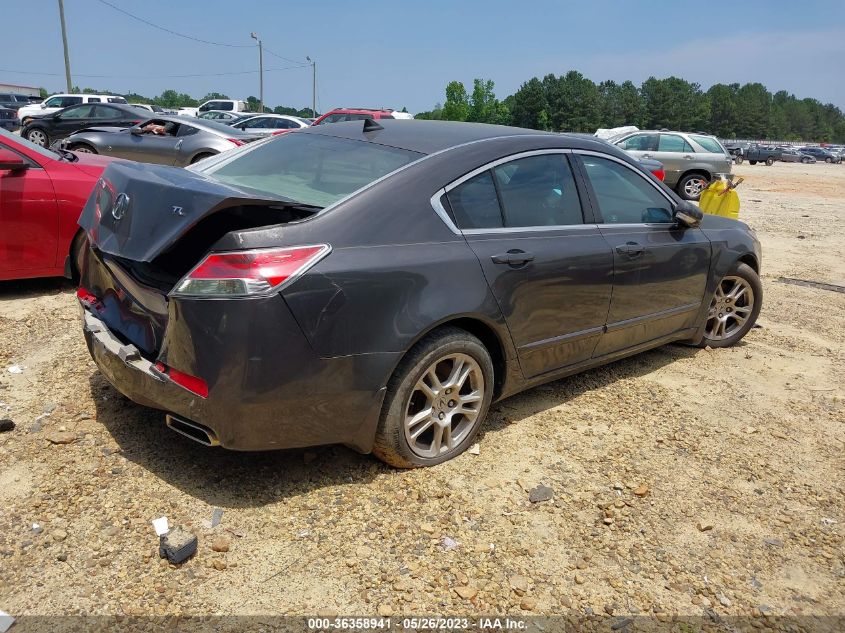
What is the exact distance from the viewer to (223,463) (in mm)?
3252

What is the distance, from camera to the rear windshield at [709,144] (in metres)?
17.0

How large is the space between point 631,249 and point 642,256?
12 cm

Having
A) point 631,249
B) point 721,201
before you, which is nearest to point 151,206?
point 631,249

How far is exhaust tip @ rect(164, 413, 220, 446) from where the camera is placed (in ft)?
9.11

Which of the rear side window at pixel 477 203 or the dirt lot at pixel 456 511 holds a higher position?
the rear side window at pixel 477 203

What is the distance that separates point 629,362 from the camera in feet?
16.5

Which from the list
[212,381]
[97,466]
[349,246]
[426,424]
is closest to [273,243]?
[349,246]

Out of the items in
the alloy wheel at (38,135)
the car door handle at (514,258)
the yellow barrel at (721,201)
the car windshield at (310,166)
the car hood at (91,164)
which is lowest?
the alloy wheel at (38,135)

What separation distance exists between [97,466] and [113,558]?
70 cm

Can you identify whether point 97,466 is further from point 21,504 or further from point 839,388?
point 839,388

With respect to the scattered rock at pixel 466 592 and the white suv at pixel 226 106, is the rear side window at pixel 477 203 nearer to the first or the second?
the scattered rock at pixel 466 592

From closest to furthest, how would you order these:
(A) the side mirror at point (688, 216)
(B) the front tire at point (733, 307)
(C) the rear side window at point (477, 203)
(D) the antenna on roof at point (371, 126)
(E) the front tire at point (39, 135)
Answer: (C) the rear side window at point (477, 203) < (D) the antenna on roof at point (371, 126) < (A) the side mirror at point (688, 216) < (B) the front tire at point (733, 307) < (E) the front tire at point (39, 135)

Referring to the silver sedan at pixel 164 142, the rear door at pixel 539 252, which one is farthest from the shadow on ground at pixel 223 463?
the silver sedan at pixel 164 142

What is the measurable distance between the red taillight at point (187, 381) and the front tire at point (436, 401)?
2.60 ft
